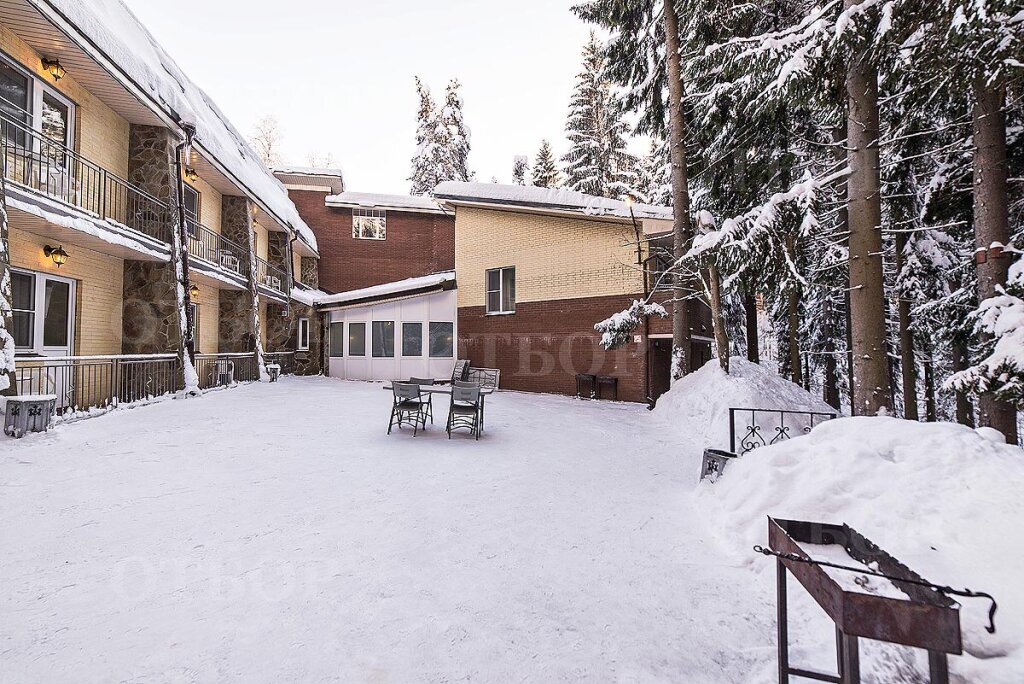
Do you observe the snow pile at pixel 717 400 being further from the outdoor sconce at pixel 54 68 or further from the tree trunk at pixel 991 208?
the outdoor sconce at pixel 54 68

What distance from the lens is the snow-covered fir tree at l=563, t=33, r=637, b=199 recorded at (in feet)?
89.4

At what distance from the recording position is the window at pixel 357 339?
19.4 meters

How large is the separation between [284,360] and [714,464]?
62.8ft

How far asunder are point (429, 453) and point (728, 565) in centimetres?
439

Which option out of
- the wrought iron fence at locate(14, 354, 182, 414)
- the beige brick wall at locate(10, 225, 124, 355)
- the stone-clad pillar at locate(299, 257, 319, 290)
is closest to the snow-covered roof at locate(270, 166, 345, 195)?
the stone-clad pillar at locate(299, 257, 319, 290)

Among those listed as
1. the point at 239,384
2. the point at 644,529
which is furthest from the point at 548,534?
the point at 239,384

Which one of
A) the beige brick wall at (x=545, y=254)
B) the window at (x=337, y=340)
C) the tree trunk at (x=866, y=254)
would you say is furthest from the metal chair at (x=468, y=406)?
the window at (x=337, y=340)

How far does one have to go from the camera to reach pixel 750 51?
6191 mm

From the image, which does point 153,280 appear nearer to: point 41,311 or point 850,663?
point 41,311

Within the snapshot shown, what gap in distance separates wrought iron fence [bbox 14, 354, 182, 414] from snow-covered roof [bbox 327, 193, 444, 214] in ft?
49.2

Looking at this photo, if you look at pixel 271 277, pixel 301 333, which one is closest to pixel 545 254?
pixel 271 277

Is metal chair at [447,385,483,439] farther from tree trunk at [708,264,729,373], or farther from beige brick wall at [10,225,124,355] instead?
beige brick wall at [10,225,124,355]

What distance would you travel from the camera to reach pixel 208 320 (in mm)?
14797

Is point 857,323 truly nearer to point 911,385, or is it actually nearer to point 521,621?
point 521,621
